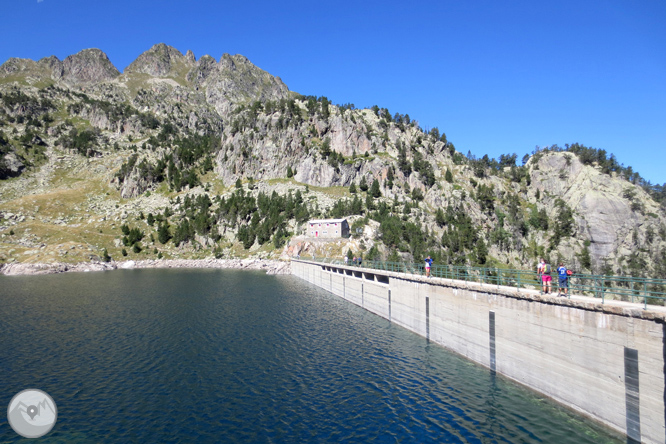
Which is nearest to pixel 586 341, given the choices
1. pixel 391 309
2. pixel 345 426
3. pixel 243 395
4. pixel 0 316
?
pixel 345 426

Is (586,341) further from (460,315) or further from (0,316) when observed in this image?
(0,316)

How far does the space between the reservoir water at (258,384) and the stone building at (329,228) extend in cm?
7957

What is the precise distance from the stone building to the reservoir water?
79.6 metres

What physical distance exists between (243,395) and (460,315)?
21.8 metres

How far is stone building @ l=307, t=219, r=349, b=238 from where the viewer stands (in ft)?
427

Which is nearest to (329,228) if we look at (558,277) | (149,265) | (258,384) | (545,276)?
(149,265)

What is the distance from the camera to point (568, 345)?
22.3m

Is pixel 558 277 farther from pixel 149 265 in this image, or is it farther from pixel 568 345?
pixel 149 265

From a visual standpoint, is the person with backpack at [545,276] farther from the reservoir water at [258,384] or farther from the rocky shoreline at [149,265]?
the rocky shoreline at [149,265]

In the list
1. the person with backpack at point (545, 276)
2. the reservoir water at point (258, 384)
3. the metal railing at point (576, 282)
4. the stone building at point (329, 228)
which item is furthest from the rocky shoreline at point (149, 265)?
the person with backpack at point (545, 276)
